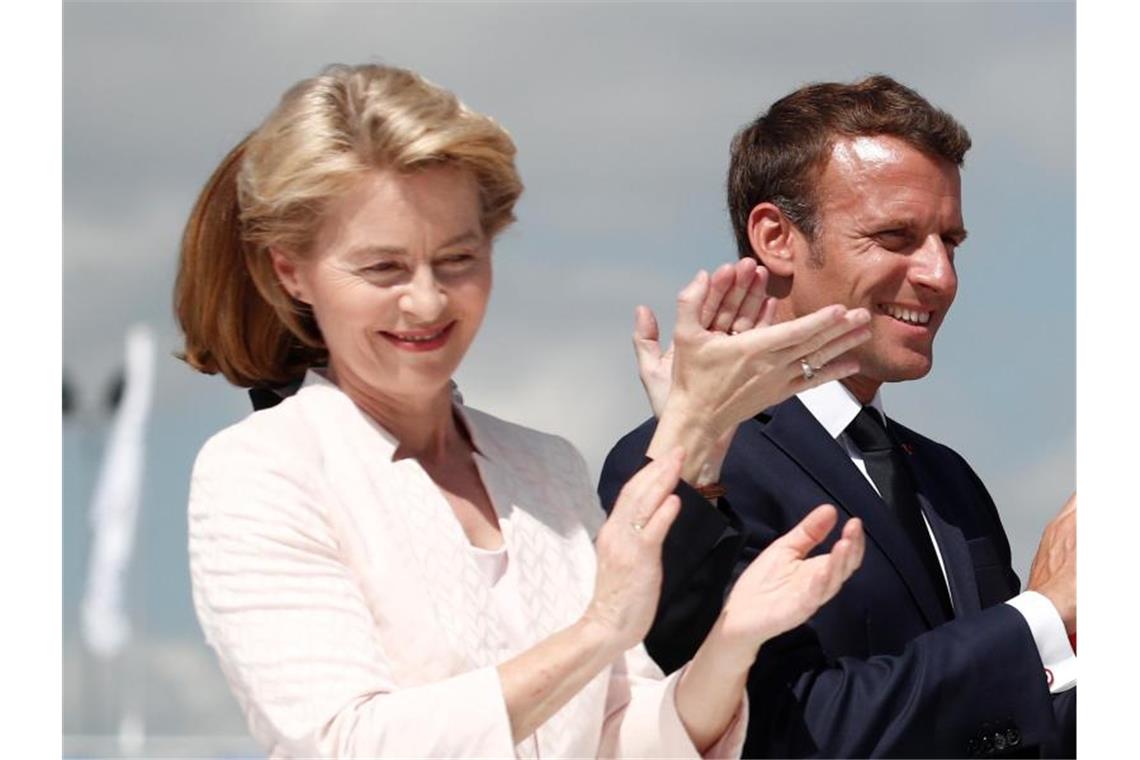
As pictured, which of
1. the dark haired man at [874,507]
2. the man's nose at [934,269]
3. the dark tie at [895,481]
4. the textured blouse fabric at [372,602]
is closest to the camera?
the textured blouse fabric at [372,602]

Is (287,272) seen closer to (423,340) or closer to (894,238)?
(423,340)

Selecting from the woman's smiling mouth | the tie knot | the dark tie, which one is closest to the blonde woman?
the woman's smiling mouth

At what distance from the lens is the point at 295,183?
262 cm

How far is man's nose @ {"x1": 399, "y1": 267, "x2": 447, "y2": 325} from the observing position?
8.65 ft

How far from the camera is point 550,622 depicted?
277 cm

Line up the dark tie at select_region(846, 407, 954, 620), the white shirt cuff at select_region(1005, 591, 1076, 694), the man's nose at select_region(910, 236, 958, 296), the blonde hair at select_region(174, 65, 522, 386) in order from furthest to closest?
the man's nose at select_region(910, 236, 958, 296), the dark tie at select_region(846, 407, 954, 620), the white shirt cuff at select_region(1005, 591, 1076, 694), the blonde hair at select_region(174, 65, 522, 386)

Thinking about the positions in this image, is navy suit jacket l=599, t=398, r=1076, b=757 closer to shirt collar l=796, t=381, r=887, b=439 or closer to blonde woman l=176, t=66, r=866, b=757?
shirt collar l=796, t=381, r=887, b=439

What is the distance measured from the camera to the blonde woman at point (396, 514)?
2.54 meters

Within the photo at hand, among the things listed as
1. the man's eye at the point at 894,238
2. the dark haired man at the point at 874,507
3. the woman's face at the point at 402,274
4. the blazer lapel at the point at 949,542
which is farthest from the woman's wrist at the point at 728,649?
the man's eye at the point at 894,238

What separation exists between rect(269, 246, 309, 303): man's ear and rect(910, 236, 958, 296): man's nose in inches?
56.5

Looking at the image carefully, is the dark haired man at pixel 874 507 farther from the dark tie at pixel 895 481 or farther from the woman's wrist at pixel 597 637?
the woman's wrist at pixel 597 637

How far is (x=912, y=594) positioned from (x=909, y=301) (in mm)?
621

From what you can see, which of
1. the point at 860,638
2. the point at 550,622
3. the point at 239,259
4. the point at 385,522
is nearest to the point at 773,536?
the point at 860,638

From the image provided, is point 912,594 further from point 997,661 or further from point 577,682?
point 577,682
